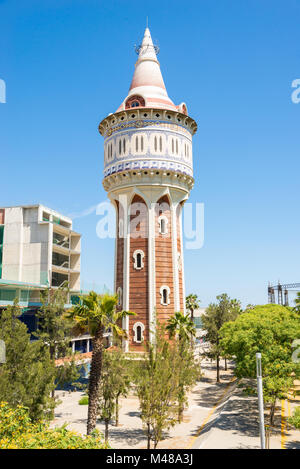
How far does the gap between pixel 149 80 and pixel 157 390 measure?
116 ft

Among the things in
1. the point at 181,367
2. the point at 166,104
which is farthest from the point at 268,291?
the point at 181,367

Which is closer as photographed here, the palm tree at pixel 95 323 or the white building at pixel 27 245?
the palm tree at pixel 95 323

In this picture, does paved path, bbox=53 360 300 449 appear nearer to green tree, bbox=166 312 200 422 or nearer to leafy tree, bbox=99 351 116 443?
green tree, bbox=166 312 200 422

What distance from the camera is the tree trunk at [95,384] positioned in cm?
1870

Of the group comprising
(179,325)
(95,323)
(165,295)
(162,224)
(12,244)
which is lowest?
(179,325)

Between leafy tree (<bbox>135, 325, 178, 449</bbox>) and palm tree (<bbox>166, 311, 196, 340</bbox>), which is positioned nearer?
leafy tree (<bbox>135, 325, 178, 449</bbox>)

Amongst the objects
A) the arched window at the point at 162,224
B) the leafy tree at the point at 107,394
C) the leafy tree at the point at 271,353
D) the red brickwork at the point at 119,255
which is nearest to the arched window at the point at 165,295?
the red brickwork at the point at 119,255

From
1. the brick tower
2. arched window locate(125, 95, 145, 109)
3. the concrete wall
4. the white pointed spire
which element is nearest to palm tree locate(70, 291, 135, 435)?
the brick tower

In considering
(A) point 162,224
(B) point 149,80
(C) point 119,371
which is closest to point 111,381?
(C) point 119,371

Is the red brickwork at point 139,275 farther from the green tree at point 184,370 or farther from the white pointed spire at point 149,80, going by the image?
the green tree at point 184,370

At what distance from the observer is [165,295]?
39.3 metres

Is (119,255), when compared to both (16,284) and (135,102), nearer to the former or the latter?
(16,284)

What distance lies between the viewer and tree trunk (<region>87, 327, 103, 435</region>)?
18.7 metres

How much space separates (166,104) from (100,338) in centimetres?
3009
